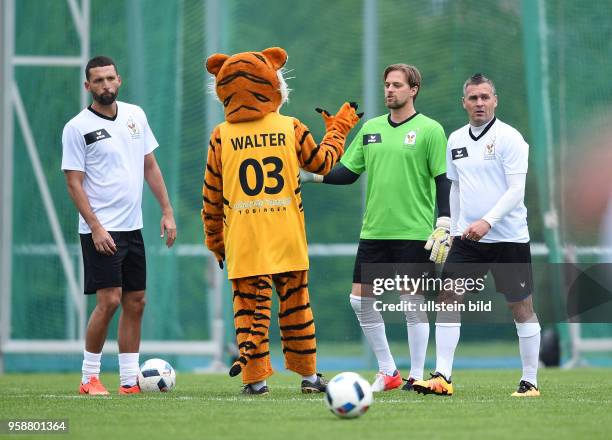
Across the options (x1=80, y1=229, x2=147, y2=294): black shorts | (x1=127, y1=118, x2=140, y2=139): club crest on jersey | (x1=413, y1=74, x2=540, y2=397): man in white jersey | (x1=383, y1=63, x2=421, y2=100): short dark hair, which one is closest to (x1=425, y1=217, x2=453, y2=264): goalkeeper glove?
(x1=413, y1=74, x2=540, y2=397): man in white jersey

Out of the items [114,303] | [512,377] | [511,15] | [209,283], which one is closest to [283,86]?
[114,303]

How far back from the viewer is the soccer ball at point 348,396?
5.88m

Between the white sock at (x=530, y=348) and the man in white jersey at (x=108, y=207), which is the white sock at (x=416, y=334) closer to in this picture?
the white sock at (x=530, y=348)

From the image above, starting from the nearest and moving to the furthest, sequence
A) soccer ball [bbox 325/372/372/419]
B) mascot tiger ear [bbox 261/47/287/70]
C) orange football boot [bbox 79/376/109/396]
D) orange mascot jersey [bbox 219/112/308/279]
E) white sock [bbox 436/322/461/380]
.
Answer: soccer ball [bbox 325/372/372/419]
orange mascot jersey [bbox 219/112/308/279]
white sock [bbox 436/322/461/380]
mascot tiger ear [bbox 261/47/287/70]
orange football boot [bbox 79/376/109/396]

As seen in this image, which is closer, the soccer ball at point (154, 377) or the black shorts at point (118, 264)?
the black shorts at point (118, 264)

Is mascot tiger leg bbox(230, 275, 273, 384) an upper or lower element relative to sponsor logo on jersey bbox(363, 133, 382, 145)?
lower

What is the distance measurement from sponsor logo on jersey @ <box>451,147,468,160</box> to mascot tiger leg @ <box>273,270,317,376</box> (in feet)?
3.92

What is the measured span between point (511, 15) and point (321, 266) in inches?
133

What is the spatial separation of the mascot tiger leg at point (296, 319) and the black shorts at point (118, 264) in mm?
1036

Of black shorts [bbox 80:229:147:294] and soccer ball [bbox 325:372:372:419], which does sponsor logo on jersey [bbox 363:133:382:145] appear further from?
soccer ball [bbox 325:372:372:419]

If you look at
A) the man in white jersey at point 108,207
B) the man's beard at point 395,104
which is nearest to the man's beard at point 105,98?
the man in white jersey at point 108,207

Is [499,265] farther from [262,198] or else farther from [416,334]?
[262,198]

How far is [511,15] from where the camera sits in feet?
41.6

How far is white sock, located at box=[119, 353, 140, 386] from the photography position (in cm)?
788
